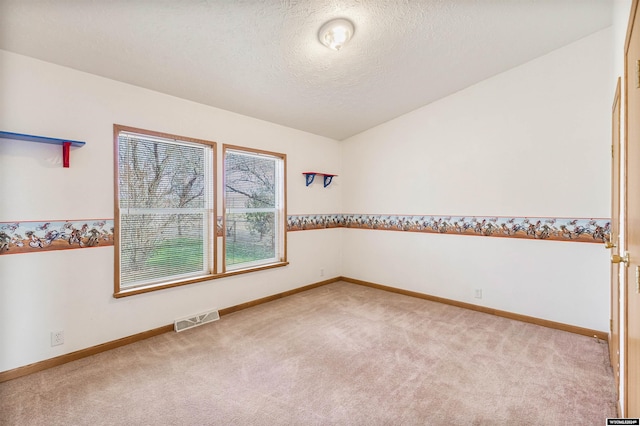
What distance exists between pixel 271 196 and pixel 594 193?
11.3ft

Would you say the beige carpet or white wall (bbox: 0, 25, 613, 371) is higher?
white wall (bbox: 0, 25, 613, 371)

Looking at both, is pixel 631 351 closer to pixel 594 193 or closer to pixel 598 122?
pixel 594 193

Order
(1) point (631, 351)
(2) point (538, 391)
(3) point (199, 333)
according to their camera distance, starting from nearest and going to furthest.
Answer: (1) point (631, 351)
(2) point (538, 391)
(3) point (199, 333)

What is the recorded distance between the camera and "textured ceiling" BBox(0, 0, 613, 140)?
1.90m

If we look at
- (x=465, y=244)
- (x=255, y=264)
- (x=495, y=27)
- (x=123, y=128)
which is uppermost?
(x=495, y=27)

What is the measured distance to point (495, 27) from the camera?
7.99ft

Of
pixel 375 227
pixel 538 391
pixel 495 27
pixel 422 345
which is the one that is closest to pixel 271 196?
pixel 375 227

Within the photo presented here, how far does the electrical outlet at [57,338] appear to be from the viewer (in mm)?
2236

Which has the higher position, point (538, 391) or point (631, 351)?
point (631, 351)

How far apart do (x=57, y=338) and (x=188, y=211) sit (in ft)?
4.69

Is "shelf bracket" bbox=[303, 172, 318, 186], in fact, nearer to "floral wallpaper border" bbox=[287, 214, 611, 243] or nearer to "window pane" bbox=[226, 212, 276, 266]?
"floral wallpaper border" bbox=[287, 214, 611, 243]

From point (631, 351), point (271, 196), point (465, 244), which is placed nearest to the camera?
point (631, 351)

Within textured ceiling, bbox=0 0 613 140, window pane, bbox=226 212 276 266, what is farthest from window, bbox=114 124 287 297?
textured ceiling, bbox=0 0 613 140

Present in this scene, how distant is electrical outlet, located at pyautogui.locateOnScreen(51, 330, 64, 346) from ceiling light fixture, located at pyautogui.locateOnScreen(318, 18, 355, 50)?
3.05 meters
